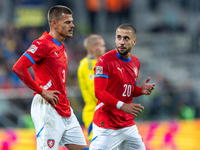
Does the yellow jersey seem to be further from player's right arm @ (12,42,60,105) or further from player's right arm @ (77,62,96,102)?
player's right arm @ (12,42,60,105)

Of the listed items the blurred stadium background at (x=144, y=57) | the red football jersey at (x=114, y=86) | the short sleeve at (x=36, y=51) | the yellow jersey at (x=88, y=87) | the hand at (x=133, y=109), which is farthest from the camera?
the blurred stadium background at (x=144, y=57)

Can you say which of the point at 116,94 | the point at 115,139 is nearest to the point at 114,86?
the point at 116,94

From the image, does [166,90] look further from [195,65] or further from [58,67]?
[58,67]

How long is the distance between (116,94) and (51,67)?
3.09ft

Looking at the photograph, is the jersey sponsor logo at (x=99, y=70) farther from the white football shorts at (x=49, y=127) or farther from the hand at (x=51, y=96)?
the white football shorts at (x=49, y=127)

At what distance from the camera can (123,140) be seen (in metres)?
4.88

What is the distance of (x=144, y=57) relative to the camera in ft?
69.2

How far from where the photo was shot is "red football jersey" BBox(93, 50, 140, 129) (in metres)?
4.76

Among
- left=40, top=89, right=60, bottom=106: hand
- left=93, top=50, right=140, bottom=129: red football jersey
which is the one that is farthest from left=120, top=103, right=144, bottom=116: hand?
left=40, top=89, right=60, bottom=106: hand

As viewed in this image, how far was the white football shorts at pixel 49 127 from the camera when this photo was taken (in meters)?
4.67

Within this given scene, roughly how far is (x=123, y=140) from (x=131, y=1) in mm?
19513

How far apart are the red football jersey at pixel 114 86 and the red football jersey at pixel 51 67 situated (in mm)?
482

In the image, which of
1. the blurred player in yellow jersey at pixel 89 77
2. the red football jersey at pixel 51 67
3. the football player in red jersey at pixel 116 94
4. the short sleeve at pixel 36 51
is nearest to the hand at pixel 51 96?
the red football jersey at pixel 51 67

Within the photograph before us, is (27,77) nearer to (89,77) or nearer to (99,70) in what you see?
(99,70)
